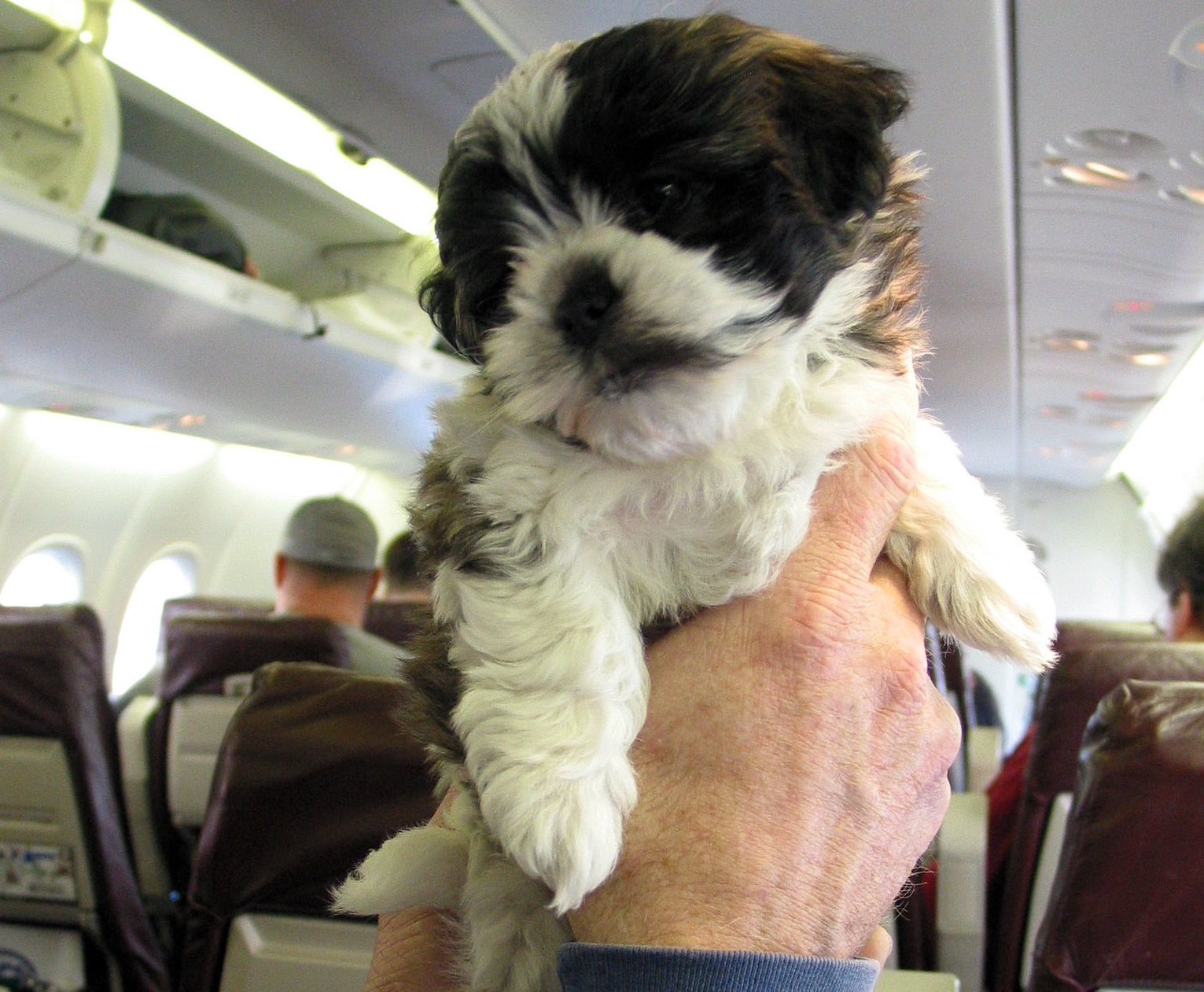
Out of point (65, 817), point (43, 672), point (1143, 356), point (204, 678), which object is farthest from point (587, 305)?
point (1143, 356)

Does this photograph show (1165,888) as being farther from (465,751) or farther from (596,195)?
(596,195)

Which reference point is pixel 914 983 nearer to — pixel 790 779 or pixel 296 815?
pixel 790 779

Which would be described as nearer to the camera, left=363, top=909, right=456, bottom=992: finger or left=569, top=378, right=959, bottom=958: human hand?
left=569, top=378, right=959, bottom=958: human hand

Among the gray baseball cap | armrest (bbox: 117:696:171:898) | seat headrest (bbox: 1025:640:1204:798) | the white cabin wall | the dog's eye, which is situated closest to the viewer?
the dog's eye

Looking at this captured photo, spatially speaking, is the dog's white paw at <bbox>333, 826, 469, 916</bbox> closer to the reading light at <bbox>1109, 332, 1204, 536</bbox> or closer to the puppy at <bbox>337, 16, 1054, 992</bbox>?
the puppy at <bbox>337, 16, 1054, 992</bbox>

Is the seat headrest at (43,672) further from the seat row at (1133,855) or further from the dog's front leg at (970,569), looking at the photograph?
the seat row at (1133,855)

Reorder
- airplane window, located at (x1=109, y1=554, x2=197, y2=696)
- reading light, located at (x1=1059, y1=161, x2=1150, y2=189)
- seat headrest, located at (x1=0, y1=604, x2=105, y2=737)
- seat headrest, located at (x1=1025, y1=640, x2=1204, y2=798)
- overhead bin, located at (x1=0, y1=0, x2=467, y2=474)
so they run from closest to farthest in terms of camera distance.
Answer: seat headrest, located at (x1=1025, y1=640, x2=1204, y2=798) → seat headrest, located at (x1=0, y1=604, x2=105, y2=737) → reading light, located at (x1=1059, y1=161, x2=1150, y2=189) → overhead bin, located at (x1=0, y1=0, x2=467, y2=474) → airplane window, located at (x1=109, y1=554, x2=197, y2=696)

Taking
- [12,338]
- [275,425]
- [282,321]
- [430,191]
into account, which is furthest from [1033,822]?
[275,425]

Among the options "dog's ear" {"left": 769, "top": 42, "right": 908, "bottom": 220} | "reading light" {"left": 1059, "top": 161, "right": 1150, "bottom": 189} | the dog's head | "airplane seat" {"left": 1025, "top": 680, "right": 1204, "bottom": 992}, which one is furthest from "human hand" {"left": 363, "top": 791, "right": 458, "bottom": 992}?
"reading light" {"left": 1059, "top": 161, "right": 1150, "bottom": 189}
